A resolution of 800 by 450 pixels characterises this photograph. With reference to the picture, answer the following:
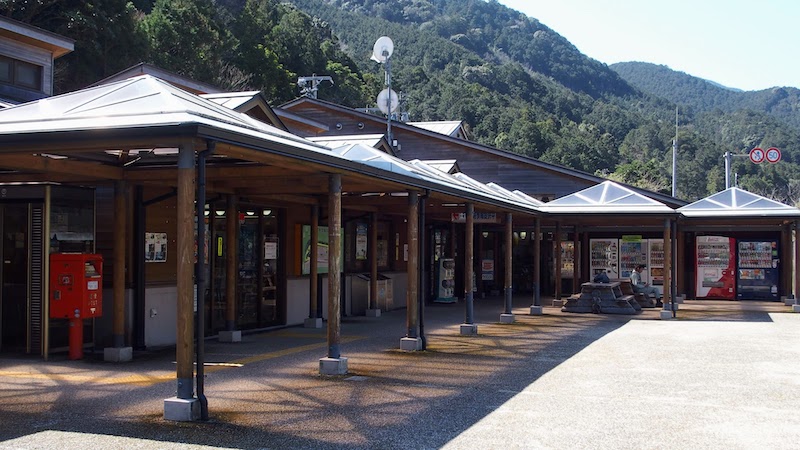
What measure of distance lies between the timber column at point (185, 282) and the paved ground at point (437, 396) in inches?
8.2

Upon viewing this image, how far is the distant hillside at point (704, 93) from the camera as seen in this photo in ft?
463

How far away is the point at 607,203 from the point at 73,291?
13.5m

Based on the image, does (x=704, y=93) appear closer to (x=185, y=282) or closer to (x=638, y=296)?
(x=638, y=296)

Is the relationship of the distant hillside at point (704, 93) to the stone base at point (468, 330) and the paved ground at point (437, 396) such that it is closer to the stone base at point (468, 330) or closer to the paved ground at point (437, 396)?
the stone base at point (468, 330)

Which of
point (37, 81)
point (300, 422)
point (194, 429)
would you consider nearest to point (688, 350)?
point (300, 422)

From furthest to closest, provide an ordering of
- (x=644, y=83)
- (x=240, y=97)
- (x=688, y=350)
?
(x=644, y=83) → (x=240, y=97) → (x=688, y=350)

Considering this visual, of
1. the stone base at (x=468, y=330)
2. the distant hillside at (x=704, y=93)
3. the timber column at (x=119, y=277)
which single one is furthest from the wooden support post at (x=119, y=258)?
the distant hillside at (x=704, y=93)

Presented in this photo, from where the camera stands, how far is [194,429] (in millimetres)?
7648

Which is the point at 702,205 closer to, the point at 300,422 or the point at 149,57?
the point at 300,422

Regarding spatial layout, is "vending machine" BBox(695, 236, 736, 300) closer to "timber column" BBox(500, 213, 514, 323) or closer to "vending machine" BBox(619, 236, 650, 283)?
"vending machine" BBox(619, 236, 650, 283)

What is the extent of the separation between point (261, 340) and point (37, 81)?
9.24 metres

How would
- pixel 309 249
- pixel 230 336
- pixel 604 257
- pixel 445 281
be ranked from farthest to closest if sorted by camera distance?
pixel 604 257, pixel 445 281, pixel 309 249, pixel 230 336

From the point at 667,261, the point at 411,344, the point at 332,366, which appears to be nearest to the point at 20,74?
the point at 411,344

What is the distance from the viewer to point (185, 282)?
26.2ft
